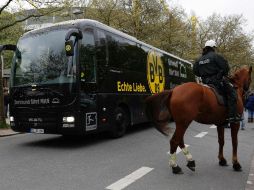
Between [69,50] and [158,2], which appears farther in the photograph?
[158,2]

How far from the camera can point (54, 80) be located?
9.70m

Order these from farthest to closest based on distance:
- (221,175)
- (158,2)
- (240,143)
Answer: (158,2) < (240,143) < (221,175)

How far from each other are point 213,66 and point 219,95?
580 millimetres

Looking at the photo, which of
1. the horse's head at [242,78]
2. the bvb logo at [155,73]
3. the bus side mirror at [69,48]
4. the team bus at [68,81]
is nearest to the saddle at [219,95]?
the horse's head at [242,78]

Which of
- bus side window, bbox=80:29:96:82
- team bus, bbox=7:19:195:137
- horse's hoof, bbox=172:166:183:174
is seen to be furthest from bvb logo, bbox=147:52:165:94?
horse's hoof, bbox=172:166:183:174

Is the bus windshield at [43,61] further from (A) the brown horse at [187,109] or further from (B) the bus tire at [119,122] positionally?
(A) the brown horse at [187,109]

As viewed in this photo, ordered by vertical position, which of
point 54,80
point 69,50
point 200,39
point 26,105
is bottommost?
point 26,105

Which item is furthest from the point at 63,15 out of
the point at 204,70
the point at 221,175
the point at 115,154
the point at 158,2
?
the point at 158,2

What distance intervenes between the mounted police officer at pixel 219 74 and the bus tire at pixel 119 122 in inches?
173

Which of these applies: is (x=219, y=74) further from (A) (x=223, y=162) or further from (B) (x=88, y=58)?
(B) (x=88, y=58)

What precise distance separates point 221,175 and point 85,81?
437 centimetres

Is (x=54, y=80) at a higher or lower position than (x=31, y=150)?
higher

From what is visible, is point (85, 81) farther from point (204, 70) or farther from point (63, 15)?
point (63, 15)

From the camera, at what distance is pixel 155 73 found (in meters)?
15.6
